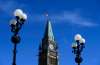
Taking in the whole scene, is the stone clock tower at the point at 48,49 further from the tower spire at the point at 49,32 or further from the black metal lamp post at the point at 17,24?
the black metal lamp post at the point at 17,24

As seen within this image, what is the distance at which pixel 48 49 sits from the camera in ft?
376

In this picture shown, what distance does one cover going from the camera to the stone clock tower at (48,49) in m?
113

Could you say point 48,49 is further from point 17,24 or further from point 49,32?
point 17,24

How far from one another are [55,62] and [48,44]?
20.5 ft

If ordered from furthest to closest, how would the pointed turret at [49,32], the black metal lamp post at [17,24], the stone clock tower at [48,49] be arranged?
the pointed turret at [49,32] → the stone clock tower at [48,49] → the black metal lamp post at [17,24]

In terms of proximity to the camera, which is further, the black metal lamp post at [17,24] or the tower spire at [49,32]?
the tower spire at [49,32]

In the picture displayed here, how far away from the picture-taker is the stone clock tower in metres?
113

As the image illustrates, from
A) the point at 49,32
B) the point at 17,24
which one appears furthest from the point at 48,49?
the point at 17,24

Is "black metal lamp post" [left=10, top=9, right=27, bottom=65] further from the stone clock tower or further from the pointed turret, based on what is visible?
the pointed turret

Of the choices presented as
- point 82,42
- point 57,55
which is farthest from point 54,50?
point 82,42

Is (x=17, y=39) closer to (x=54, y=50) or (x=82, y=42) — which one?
(x=82, y=42)

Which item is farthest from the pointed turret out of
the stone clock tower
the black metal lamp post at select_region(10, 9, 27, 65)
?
the black metal lamp post at select_region(10, 9, 27, 65)

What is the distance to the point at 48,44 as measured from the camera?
11569 cm

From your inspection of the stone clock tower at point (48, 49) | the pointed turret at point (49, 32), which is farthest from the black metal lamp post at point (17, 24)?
the pointed turret at point (49, 32)
